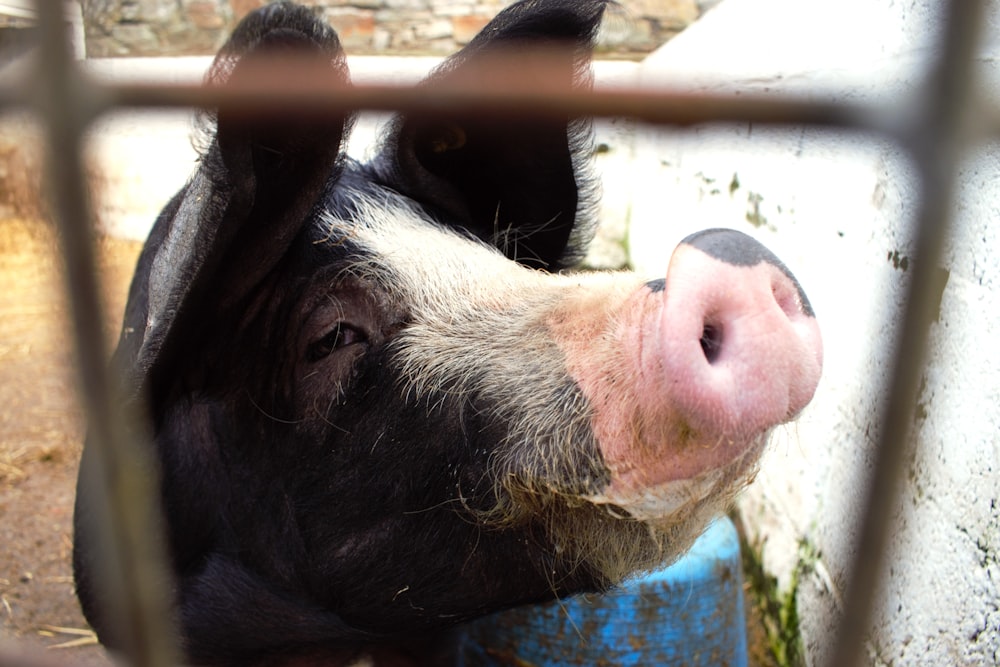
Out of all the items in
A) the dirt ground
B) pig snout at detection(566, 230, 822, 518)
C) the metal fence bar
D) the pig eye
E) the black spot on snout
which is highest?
the metal fence bar

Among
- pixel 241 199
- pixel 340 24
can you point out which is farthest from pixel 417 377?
pixel 340 24

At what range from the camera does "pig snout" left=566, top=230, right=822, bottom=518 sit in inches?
44.3

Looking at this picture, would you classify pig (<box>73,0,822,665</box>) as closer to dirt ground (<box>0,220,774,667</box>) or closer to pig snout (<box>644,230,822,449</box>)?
pig snout (<box>644,230,822,449</box>)

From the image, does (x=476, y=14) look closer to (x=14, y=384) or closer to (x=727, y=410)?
(x=14, y=384)

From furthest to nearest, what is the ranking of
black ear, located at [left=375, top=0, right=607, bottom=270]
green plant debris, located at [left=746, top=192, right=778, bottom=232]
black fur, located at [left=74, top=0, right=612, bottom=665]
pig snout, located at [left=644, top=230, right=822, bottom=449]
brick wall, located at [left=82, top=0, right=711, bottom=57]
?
brick wall, located at [left=82, top=0, right=711, bottom=57] < green plant debris, located at [left=746, top=192, right=778, bottom=232] < black ear, located at [left=375, top=0, right=607, bottom=270] < black fur, located at [left=74, top=0, right=612, bottom=665] < pig snout, located at [left=644, top=230, right=822, bottom=449]

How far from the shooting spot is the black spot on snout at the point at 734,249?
1181 millimetres

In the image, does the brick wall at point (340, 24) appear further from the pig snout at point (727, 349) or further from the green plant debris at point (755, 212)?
the pig snout at point (727, 349)

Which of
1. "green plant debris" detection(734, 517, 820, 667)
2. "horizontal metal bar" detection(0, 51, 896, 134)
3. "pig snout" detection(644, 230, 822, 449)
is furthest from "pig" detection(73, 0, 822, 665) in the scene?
"green plant debris" detection(734, 517, 820, 667)

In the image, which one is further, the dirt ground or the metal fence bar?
the dirt ground

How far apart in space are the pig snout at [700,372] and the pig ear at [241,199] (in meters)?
0.57

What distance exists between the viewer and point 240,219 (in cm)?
139

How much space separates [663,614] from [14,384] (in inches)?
184

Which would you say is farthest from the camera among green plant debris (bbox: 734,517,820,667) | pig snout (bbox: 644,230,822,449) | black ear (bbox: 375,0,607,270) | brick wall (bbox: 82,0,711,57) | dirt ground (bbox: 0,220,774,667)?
brick wall (bbox: 82,0,711,57)

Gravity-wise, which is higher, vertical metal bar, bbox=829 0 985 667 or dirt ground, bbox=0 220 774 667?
vertical metal bar, bbox=829 0 985 667
